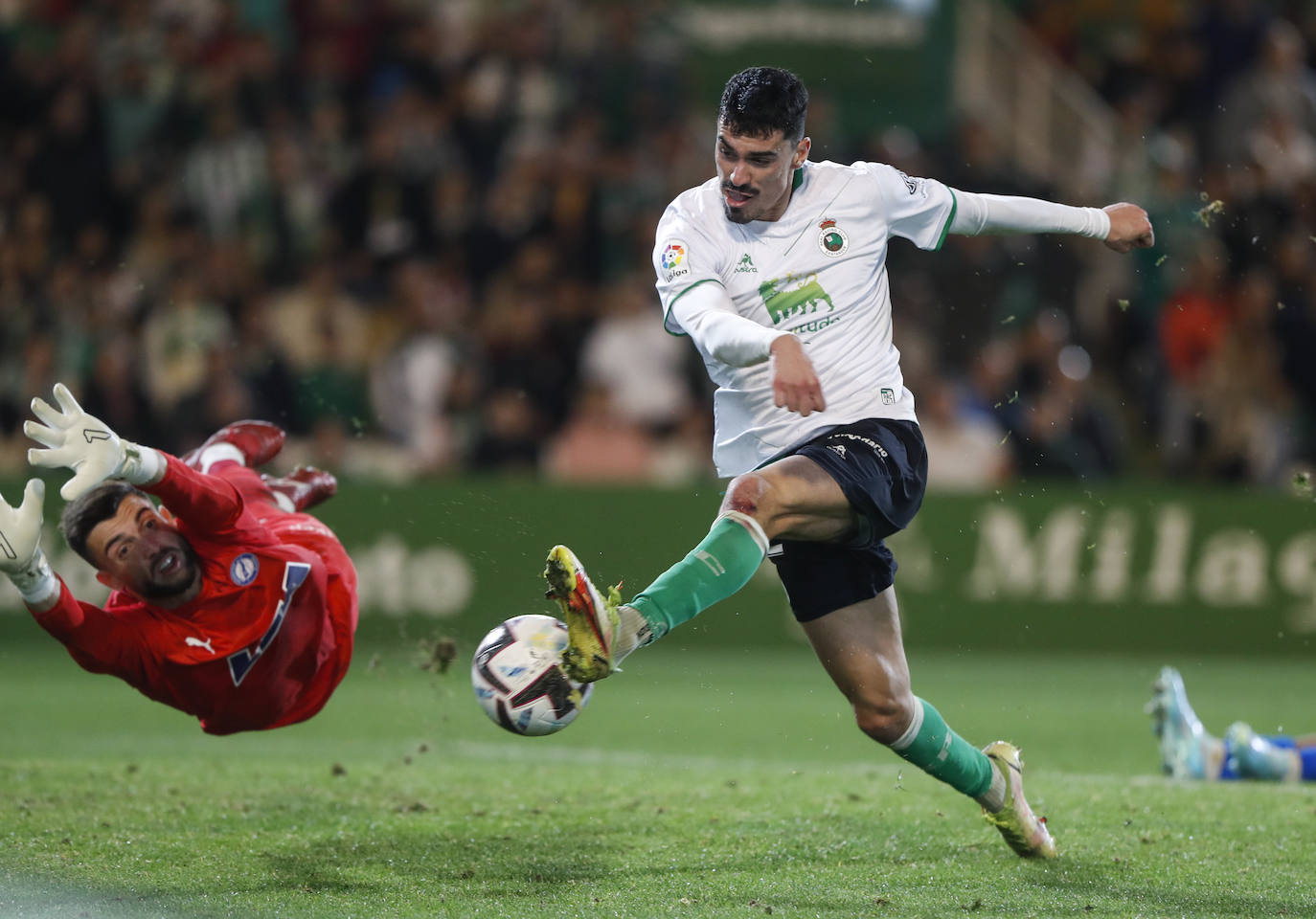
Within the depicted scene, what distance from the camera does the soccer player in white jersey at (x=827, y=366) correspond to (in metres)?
5.27

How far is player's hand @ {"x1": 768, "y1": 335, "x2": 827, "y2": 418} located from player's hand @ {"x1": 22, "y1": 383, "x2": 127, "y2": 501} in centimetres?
230

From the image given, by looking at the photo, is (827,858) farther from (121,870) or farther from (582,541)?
(582,541)

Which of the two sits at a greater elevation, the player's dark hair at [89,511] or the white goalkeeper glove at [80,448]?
the white goalkeeper glove at [80,448]

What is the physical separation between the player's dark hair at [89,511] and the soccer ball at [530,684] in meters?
1.80

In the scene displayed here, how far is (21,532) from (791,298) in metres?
2.80

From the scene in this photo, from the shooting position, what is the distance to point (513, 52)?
592 inches

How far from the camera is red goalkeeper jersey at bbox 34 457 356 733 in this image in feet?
19.1

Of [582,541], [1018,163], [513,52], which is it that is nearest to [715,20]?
[513,52]

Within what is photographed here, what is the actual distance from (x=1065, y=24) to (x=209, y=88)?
29.5 feet

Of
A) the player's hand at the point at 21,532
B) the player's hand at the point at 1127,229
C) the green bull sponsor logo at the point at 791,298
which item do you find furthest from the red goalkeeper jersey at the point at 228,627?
the player's hand at the point at 1127,229

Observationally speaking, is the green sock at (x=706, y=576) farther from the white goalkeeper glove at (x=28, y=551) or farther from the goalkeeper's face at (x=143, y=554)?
the white goalkeeper glove at (x=28, y=551)

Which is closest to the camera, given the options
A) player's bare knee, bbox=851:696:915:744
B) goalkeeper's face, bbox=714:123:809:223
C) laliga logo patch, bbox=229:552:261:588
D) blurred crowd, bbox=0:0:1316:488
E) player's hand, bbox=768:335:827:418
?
player's hand, bbox=768:335:827:418

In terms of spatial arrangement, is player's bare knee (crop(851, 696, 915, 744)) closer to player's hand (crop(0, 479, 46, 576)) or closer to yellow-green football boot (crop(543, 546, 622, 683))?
yellow-green football boot (crop(543, 546, 622, 683))

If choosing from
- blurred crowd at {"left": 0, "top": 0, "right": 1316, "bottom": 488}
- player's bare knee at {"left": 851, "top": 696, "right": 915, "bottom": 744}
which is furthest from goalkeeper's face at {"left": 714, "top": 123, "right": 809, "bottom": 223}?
blurred crowd at {"left": 0, "top": 0, "right": 1316, "bottom": 488}
